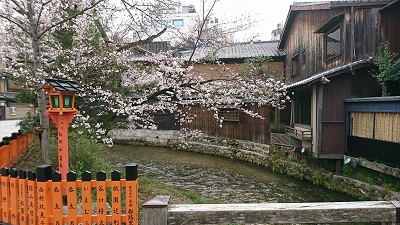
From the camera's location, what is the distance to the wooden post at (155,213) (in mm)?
3412

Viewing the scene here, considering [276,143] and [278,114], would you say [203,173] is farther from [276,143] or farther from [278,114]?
[278,114]

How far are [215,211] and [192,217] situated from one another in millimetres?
296

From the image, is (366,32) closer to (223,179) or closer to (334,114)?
(334,114)

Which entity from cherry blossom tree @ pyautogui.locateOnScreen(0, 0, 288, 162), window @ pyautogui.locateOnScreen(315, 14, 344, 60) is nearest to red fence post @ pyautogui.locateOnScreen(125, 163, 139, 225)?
cherry blossom tree @ pyautogui.locateOnScreen(0, 0, 288, 162)

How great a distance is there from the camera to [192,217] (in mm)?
3545

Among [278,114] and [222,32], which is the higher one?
[222,32]

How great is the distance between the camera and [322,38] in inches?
623

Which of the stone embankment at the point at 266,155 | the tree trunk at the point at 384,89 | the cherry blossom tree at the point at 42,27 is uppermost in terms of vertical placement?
the cherry blossom tree at the point at 42,27

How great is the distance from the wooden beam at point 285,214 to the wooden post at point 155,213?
0.35 feet

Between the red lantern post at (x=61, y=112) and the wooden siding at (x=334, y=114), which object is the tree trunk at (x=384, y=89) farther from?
the red lantern post at (x=61, y=112)

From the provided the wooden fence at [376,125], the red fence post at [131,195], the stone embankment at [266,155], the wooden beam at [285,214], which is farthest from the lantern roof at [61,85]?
the stone embankment at [266,155]

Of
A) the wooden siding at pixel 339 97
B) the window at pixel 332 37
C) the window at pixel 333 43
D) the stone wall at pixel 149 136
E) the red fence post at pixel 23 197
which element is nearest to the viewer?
the red fence post at pixel 23 197

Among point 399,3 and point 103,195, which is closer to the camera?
point 103,195

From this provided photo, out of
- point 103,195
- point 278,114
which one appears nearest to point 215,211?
point 103,195
